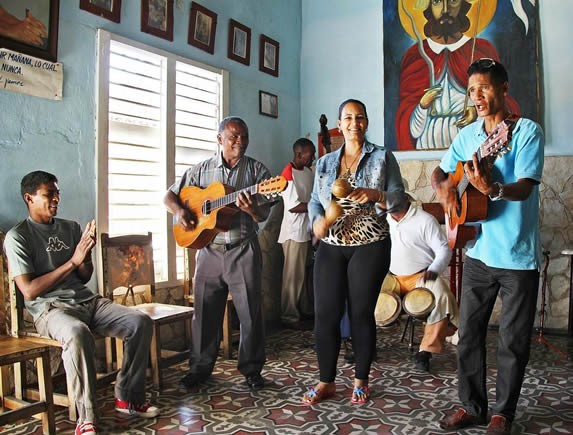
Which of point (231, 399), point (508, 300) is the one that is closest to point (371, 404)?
point (231, 399)

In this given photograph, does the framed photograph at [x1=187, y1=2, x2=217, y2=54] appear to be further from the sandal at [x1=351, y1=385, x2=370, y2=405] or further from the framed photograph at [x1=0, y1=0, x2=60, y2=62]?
the sandal at [x1=351, y1=385, x2=370, y2=405]

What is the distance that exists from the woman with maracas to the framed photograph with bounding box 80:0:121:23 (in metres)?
1.78

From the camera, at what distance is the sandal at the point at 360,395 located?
298cm

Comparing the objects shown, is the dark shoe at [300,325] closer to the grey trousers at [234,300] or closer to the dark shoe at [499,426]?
the grey trousers at [234,300]

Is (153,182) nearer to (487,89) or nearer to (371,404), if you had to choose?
(371,404)

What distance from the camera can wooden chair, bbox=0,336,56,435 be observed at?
2.47 m

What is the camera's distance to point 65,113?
11.2ft

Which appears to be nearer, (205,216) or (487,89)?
(487,89)

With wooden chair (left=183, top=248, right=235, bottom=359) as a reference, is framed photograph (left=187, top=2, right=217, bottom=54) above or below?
above

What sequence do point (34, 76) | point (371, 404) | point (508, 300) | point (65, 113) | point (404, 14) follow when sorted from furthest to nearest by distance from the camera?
point (404, 14)
point (65, 113)
point (34, 76)
point (371, 404)
point (508, 300)

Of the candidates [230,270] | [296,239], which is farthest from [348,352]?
[296,239]

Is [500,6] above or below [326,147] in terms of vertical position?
above

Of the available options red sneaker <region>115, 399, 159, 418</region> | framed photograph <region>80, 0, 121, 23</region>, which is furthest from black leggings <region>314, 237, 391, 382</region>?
framed photograph <region>80, 0, 121, 23</region>

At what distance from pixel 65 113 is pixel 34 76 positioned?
288mm
